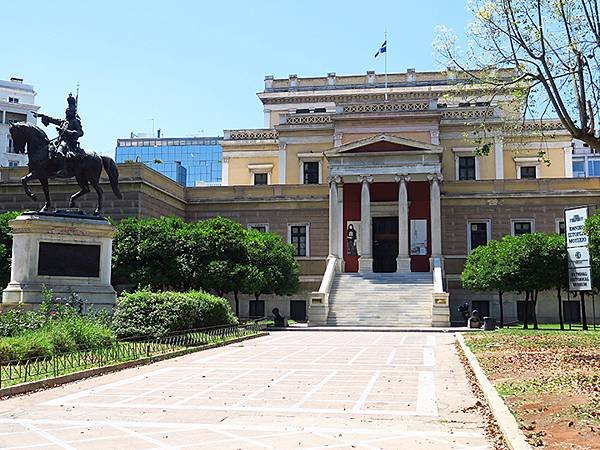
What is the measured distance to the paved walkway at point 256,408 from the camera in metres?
8.26

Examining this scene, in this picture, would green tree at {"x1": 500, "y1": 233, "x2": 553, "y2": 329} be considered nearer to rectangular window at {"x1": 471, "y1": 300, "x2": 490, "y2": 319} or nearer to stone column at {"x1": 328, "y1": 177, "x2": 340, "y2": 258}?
rectangular window at {"x1": 471, "y1": 300, "x2": 490, "y2": 319}

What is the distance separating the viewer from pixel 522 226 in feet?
143

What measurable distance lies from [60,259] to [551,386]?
1456cm

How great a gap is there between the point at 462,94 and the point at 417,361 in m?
8.67

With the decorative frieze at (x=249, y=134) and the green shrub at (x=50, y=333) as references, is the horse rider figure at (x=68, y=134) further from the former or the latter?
the decorative frieze at (x=249, y=134)

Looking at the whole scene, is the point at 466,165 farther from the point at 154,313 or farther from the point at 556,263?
the point at 154,313

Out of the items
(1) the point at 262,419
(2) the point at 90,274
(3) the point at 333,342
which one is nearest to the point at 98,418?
(1) the point at 262,419

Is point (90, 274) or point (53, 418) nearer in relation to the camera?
point (53, 418)

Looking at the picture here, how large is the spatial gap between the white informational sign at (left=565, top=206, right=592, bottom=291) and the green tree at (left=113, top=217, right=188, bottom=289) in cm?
1842

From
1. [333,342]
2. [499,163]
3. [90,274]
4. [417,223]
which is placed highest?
[499,163]

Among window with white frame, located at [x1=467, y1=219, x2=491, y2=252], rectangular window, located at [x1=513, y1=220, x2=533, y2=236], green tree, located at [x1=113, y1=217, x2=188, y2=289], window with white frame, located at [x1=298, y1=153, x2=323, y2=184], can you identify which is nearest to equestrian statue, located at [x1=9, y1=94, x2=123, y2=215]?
green tree, located at [x1=113, y1=217, x2=188, y2=289]

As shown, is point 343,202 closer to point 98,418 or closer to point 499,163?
point 499,163

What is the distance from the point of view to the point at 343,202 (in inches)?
1772

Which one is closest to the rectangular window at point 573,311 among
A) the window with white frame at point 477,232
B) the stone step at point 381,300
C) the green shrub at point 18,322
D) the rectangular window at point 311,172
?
the window with white frame at point 477,232
